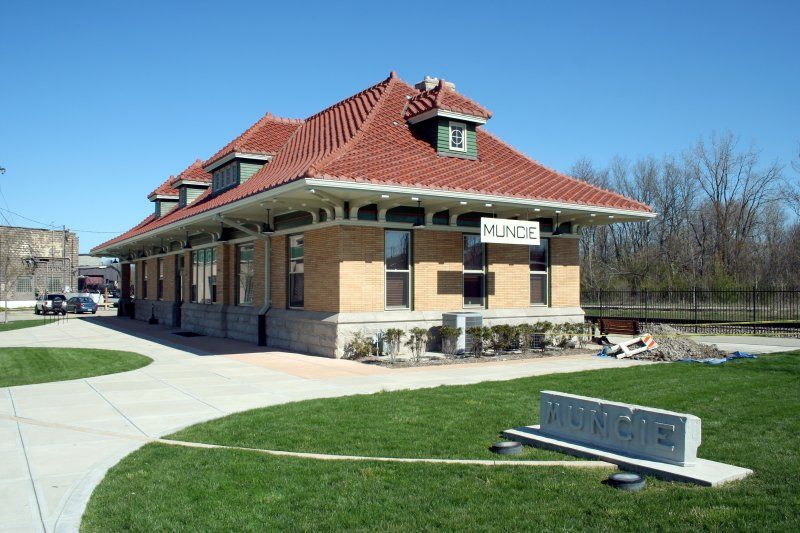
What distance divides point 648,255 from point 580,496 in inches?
1923

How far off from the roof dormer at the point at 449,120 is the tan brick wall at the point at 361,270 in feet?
13.2

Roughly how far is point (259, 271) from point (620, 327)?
1133cm

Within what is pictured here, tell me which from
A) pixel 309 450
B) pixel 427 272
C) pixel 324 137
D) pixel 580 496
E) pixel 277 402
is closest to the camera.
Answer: pixel 580 496

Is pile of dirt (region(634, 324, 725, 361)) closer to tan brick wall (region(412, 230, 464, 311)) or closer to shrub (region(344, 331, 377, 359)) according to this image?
tan brick wall (region(412, 230, 464, 311))

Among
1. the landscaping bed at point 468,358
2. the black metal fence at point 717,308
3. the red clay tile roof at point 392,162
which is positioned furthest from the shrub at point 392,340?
the black metal fence at point 717,308

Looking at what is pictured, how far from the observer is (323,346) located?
55.6 ft

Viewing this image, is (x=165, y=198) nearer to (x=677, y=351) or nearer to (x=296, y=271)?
(x=296, y=271)

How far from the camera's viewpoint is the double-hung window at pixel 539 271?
2045 cm

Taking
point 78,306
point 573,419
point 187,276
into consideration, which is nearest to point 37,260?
point 78,306

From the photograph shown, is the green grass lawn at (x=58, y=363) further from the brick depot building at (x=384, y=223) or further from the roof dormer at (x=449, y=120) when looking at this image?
the roof dormer at (x=449, y=120)

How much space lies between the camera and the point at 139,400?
10828 millimetres

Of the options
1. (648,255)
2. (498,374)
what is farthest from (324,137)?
(648,255)

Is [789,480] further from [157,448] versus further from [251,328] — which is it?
[251,328]

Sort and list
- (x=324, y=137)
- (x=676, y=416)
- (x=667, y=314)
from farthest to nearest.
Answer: (x=667, y=314) < (x=324, y=137) < (x=676, y=416)
